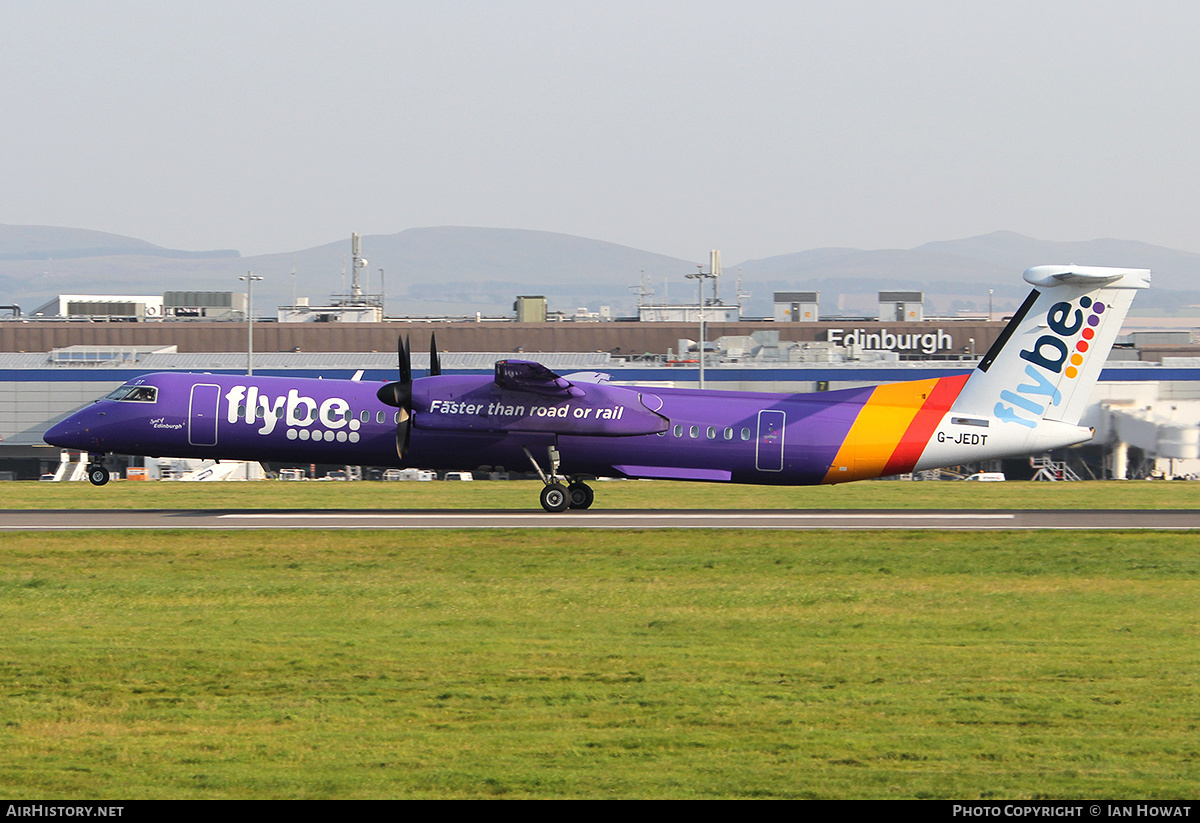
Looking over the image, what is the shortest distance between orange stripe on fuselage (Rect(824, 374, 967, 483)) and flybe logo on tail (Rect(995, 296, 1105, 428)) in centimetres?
155

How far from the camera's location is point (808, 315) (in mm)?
139750

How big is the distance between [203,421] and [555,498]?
10.00 meters

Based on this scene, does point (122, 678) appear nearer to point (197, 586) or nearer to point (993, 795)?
point (197, 586)

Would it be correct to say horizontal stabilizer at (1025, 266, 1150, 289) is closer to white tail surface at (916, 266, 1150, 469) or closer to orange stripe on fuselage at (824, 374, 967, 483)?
white tail surface at (916, 266, 1150, 469)

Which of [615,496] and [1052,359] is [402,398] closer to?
[615,496]

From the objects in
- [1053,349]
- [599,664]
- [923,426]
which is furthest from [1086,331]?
[599,664]

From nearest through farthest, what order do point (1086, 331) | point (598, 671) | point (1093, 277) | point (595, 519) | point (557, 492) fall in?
point (598, 671) < point (1093, 277) < point (1086, 331) < point (595, 519) < point (557, 492)

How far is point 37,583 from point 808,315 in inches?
4820

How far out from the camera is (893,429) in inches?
1294

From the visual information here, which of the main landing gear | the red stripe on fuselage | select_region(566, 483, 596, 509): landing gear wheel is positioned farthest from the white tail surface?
the main landing gear

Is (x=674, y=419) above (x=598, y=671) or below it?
above

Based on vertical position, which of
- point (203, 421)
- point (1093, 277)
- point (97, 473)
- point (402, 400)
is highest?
point (1093, 277)


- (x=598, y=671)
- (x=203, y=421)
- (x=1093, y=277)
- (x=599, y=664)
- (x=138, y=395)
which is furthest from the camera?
(x=138, y=395)
